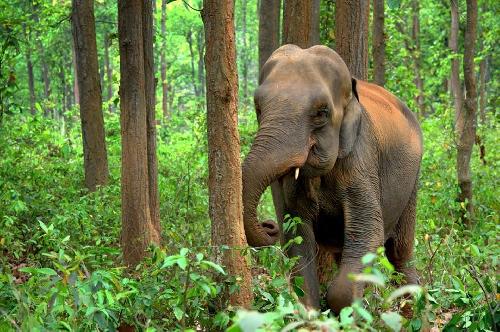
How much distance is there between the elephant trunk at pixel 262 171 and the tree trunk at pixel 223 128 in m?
0.44

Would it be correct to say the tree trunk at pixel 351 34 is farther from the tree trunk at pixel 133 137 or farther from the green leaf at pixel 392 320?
the green leaf at pixel 392 320

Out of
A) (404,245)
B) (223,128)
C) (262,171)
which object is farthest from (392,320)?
(404,245)

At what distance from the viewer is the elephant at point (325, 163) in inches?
225

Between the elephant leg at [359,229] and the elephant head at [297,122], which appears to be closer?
the elephant head at [297,122]

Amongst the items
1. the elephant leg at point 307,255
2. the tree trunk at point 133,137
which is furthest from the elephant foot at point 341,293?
the tree trunk at point 133,137

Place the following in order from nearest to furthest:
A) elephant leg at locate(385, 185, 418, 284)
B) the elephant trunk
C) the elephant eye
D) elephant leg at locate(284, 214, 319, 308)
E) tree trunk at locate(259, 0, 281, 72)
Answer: the elephant trunk
the elephant eye
elephant leg at locate(284, 214, 319, 308)
elephant leg at locate(385, 185, 418, 284)
tree trunk at locate(259, 0, 281, 72)

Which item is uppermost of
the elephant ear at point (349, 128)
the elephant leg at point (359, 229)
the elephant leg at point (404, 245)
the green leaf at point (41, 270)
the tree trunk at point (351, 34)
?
the tree trunk at point (351, 34)

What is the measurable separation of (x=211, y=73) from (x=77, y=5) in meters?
6.61

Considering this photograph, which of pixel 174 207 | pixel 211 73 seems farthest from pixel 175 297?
Result: pixel 174 207

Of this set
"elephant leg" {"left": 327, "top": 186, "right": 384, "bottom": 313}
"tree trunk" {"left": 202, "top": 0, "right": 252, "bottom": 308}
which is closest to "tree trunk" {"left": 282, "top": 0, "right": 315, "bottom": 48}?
"elephant leg" {"left": 327, "top": 186, "right": 384, "bottom": 313}

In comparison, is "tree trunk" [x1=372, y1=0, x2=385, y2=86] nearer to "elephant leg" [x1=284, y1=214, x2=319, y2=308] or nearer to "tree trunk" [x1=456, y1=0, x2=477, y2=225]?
"tree trunk" [x1=456, y1=0, x2=477, y2=225]

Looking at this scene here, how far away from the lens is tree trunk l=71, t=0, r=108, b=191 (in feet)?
36.7

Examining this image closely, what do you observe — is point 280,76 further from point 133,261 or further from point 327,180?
point 133,261

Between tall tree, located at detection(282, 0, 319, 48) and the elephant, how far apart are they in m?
1.31
